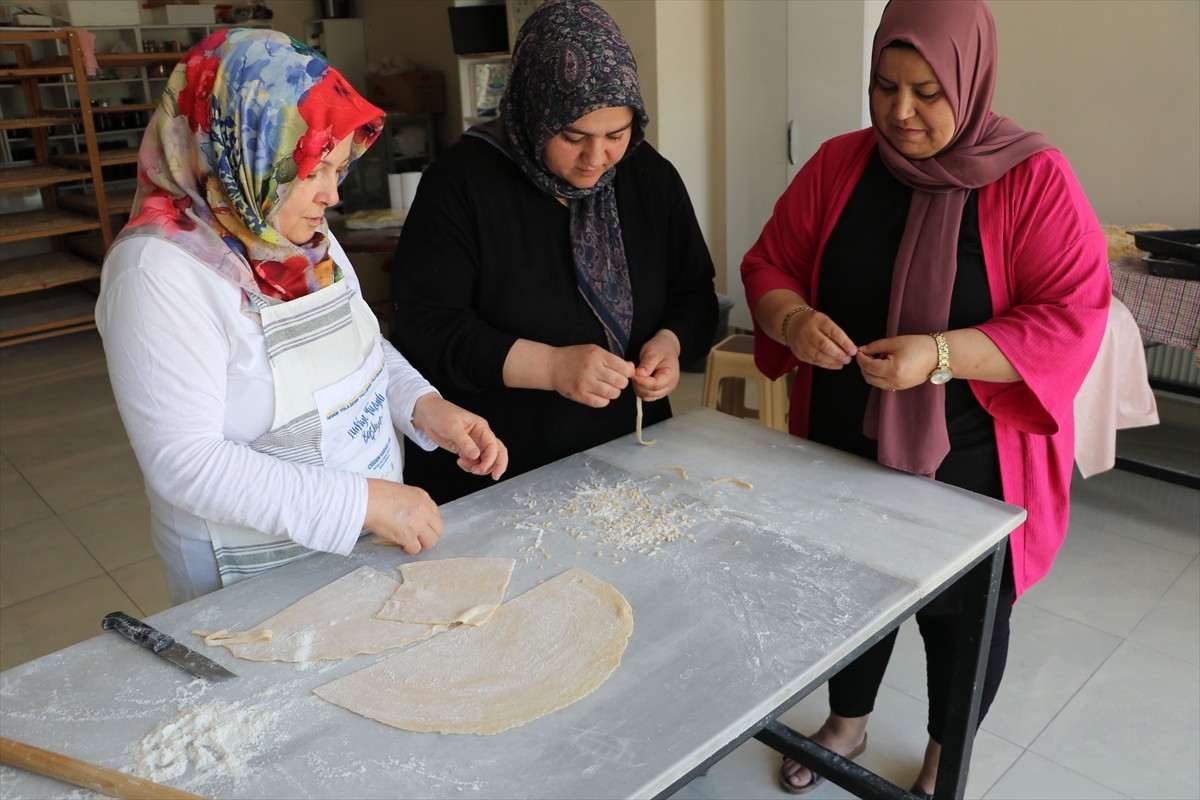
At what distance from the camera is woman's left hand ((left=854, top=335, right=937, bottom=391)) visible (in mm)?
1500

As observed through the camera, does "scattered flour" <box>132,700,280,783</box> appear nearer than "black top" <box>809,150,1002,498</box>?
Yes

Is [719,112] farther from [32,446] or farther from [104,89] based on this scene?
[104,89]

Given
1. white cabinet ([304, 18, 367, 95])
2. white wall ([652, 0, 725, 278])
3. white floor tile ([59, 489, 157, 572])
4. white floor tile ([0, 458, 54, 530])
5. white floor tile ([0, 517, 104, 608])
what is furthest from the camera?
white cabinet ([304, 18, 367, 95])

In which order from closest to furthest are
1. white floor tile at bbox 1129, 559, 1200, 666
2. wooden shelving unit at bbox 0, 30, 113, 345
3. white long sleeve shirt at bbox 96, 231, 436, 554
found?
white long sleeve shirt at bbox 96, 231, 436, 554, white floor tile at bbox 1129, 559, 1200, 666, wooden shelving unit at bbox 0, 30, 113, 345

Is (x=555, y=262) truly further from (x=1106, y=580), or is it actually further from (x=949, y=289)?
(x=1106, y=580)

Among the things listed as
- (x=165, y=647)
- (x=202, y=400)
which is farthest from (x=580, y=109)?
(x=165, y=647)

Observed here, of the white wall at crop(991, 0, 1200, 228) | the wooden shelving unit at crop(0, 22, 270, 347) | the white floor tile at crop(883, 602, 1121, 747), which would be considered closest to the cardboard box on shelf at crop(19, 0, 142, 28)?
the wooden shelving unit at crop(0, 22, 270, 347)

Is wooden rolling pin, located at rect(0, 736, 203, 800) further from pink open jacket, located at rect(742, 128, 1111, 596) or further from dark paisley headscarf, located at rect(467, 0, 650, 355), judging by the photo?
pink open jacket, located at rect(742, 128, 1111, 596)

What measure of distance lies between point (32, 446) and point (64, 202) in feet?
8.60

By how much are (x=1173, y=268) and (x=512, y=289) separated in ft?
7.48

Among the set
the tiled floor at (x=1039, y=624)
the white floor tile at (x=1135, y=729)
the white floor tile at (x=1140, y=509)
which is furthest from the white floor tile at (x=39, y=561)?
the white floor tile at (x=1140, y=509)

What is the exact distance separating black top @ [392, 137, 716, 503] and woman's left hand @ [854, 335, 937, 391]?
46 centimetres

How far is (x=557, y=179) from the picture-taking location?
1733 millimetres

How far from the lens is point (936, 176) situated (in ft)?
5.09
